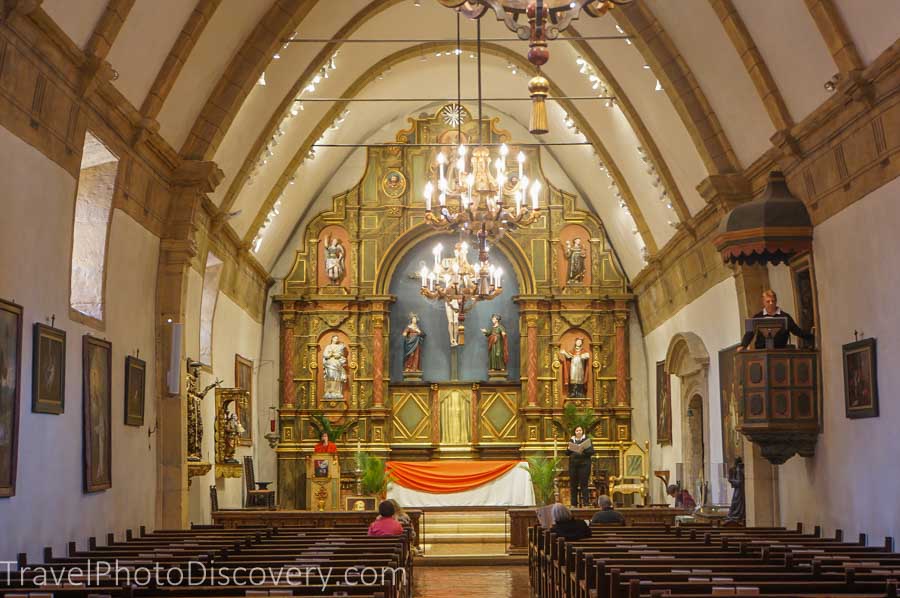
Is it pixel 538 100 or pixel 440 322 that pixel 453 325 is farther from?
pixel 538 100

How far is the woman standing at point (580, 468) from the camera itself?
2212 cm

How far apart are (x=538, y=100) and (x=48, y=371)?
5526 mm

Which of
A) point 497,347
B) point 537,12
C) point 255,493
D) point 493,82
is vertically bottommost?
point 255,493

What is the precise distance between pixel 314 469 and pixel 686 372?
7414 mm

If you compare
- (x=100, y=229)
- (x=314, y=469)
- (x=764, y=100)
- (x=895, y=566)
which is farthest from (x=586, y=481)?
(x=895, y=566)

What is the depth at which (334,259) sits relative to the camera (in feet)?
85.5

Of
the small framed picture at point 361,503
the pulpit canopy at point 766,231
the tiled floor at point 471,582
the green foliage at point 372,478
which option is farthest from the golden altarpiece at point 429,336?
the pulpit canopy at point 766,231

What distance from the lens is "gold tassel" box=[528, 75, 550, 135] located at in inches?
356

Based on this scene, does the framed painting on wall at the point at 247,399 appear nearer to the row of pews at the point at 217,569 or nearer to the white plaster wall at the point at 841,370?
the row of pews at the point at 217,569

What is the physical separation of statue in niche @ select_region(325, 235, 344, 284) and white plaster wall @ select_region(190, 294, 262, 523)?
1.94m

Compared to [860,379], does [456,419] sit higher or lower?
lower

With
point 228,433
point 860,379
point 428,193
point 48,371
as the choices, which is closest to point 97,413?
point 48,371

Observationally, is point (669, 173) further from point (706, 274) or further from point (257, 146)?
point (257, 146)

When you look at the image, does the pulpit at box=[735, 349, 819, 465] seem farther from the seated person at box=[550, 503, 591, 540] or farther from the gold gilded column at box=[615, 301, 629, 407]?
the gold gilded column at box=[615, 301, 629, 407]
